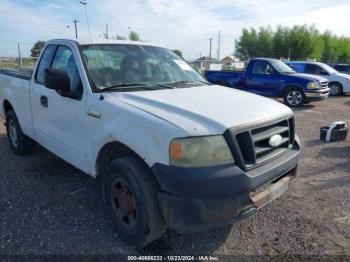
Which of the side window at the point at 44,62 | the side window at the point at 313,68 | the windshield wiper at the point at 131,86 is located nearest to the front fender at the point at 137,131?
the windshield wiper at the point at 131,86

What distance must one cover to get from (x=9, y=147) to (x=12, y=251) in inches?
141

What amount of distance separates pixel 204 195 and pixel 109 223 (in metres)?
1.41

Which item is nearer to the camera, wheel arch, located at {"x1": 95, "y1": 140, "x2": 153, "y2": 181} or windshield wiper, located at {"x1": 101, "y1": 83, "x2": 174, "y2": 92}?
wheel arch, located at {"x1": 95, "y1": 140, "x2": 153, "y2": 181}

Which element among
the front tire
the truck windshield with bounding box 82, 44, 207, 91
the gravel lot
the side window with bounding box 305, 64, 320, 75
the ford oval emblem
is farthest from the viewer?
the side window with bounding box 305, 64, 320, 75

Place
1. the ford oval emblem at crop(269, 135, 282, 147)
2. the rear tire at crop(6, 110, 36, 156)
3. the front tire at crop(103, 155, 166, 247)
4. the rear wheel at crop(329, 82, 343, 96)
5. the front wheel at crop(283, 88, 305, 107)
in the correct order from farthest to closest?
the rear wheel at crop(329, 82, 343, 96) → the front wheel at crop(283, 88, 305, 107) → the rear tire at crop(6, 110, 36, 156) → the ford oval emblem at crop(269, 135, 282, 147) → the front tire at crop(103, 155, 166, 247)

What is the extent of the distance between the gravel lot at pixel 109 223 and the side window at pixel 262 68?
25.0 feet

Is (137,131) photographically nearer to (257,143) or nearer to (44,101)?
(257,143)

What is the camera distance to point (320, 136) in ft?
23.1

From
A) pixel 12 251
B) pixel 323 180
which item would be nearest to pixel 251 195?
pixel 12 251

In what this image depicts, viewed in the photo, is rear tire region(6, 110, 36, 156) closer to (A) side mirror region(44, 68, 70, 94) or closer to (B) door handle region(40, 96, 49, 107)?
(B) door handle region(40, 96, 49, 107)

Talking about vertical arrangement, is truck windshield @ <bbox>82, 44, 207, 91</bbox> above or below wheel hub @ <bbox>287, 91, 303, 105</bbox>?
above

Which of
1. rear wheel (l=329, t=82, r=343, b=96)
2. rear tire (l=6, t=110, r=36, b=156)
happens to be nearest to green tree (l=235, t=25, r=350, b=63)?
rear wheel (l=329, t=82, r=343, b=96)

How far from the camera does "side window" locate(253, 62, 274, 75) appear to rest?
12.1 m

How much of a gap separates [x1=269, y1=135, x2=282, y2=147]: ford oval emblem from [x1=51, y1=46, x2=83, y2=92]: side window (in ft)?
6.51
